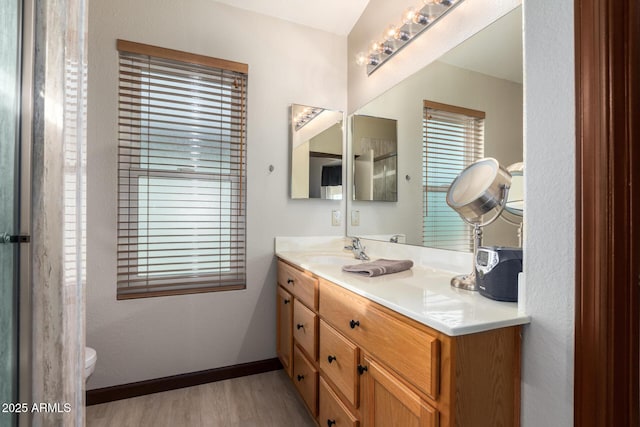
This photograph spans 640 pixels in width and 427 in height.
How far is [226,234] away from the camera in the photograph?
2.16 m

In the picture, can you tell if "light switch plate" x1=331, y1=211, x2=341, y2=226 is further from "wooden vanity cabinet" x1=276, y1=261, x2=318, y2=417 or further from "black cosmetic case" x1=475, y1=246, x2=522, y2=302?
"black cosmetic case" x1=475, y1=246, x2=522, y2=302

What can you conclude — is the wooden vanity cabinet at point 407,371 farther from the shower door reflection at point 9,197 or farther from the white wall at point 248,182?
the shower door reflection at point 9,197

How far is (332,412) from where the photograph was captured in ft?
4.53

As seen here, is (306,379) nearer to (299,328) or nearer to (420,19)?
(299,328)

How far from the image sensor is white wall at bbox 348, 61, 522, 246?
1.21m

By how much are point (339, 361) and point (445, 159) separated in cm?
110

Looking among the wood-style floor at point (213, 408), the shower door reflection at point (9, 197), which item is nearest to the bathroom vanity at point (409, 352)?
the wood-style floor at point (213, 408)

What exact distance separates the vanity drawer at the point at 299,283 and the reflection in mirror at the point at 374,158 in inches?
A: 29.8

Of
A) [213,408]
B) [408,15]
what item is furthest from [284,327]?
[408,15]

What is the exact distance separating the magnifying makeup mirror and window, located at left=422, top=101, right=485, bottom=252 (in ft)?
0.55

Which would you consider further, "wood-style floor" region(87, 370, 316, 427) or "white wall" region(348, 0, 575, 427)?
"wood-style floor" region(87, 370, 316, 427)

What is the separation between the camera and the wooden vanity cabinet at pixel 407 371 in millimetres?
819

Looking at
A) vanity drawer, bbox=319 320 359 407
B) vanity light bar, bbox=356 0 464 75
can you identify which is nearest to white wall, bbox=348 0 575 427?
vanity drawer, bbox=319 320 359 407

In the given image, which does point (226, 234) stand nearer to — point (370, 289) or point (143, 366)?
point (143, 366)
